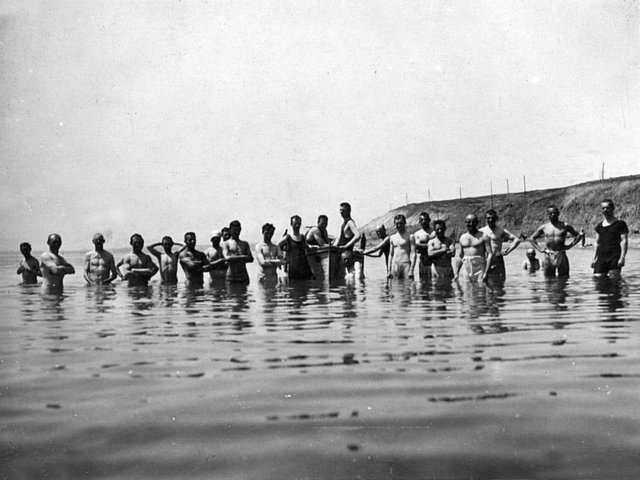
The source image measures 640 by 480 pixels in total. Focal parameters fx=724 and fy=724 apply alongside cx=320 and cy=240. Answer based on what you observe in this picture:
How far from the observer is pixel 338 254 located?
17.2 metres

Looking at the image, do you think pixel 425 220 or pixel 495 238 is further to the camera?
pixel 425 220

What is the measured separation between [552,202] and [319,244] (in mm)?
98229

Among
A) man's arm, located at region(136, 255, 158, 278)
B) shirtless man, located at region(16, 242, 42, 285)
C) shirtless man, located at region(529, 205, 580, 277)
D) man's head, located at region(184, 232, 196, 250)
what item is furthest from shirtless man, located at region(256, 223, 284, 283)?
shirtless man, located at region(16, 242, 42, 285)

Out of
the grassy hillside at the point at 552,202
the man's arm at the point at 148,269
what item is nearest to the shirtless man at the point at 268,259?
the man's arm at the point at 148,269

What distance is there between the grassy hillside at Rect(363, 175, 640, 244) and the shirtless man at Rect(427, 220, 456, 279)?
69.9 metres

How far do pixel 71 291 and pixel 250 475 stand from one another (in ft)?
45.0

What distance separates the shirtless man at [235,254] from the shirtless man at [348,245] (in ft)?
7.68

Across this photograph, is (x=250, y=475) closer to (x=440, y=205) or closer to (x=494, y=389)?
(x=494, y=389)

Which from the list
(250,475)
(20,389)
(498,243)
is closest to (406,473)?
(250,475)

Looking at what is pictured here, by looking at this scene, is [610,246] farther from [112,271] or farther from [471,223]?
[112,271]

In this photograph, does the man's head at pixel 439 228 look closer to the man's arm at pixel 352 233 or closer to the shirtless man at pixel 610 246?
the man's arm at pixel 352 233

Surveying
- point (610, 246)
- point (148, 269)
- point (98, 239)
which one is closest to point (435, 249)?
point (610, 246)

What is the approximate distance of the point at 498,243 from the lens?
14.2 m

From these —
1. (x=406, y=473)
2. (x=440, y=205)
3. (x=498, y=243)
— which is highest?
(x=440, y=205)
